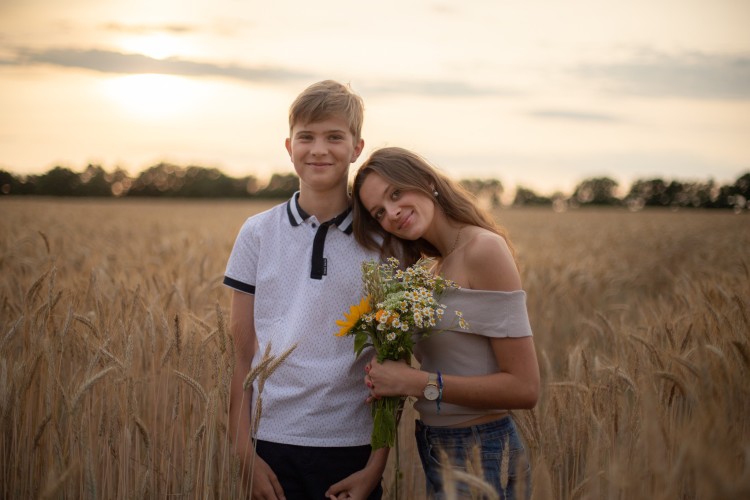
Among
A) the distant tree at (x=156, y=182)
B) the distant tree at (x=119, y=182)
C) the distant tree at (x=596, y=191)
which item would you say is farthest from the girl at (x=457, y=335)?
the distant tree at (x=596, y=191)

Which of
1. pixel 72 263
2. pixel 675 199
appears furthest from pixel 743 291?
pixel 675 199

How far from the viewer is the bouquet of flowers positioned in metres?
1.99

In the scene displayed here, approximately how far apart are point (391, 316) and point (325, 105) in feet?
3.22

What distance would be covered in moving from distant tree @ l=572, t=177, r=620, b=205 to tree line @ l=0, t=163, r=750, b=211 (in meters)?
0.34

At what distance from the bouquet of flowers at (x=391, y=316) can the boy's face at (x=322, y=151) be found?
0.52 m

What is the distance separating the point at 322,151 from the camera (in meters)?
2.45

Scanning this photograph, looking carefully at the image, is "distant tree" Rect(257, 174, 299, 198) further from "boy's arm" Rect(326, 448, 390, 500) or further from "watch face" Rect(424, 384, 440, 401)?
"watch face" Rect(424, 384, 440, 401)

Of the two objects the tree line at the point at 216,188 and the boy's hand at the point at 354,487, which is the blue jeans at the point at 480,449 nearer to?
the boy's hand at the point at 354,487

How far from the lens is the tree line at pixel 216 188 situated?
5572cm

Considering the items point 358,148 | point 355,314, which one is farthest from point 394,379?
point 358,148

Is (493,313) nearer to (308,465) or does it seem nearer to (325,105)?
(308,465)

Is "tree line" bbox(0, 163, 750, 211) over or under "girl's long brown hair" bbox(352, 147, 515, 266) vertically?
over

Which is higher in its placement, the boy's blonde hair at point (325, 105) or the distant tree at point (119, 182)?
the distant tree at point (119, 182)

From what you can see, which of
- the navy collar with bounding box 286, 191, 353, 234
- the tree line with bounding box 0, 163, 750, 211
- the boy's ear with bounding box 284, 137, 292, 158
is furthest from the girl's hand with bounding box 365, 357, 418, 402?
the tree line with bounding box 0, 163, 750, 211
